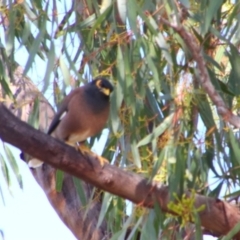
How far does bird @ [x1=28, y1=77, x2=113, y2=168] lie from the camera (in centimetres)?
312

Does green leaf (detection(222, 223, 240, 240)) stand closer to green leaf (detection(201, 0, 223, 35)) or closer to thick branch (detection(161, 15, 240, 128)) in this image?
thick branch (detection(161, 15, 240, 128))

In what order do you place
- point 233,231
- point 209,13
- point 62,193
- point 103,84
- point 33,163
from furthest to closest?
1. point 62,193
2. point 33,163
3. point 103,84
4. point 233,231
5. point 209,13

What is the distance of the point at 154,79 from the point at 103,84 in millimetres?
670

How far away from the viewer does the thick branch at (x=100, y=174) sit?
2.31 meters

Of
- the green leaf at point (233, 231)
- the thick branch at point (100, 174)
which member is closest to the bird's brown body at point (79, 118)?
the thick branch at point (100, 174)

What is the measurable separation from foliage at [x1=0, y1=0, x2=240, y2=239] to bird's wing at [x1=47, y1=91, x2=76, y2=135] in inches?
Answer: 3.1

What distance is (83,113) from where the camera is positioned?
10.5 ft

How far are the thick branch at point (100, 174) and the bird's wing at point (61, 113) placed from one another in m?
0.62

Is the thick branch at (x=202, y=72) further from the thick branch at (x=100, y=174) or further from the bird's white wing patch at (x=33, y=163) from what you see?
the bird's white wing patch at (x=33, y=163)

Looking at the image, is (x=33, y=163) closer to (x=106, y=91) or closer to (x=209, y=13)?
(x=106, y=91)

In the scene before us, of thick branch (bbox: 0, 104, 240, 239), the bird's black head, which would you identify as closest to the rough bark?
the bird's black head

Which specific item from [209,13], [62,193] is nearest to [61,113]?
[62,193]

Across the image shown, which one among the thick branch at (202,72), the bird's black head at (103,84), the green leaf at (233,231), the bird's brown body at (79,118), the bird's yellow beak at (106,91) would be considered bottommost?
the green leaf at (233,231)

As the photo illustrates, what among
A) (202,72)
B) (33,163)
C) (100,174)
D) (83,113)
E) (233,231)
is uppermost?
(83,113)
